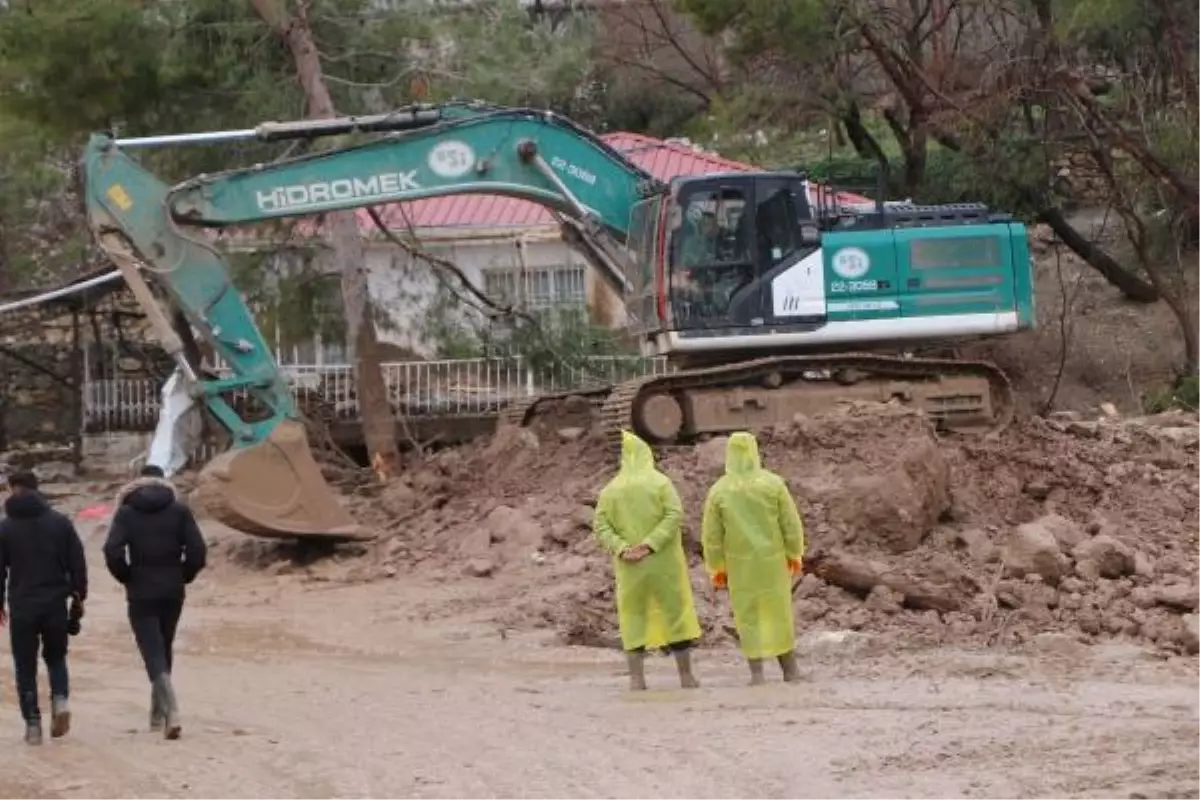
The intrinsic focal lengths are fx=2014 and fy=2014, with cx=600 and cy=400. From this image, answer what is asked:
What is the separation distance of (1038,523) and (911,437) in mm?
1571

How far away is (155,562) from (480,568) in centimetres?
713

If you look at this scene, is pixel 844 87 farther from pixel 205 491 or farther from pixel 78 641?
pixel 78 641

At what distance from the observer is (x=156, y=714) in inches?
458

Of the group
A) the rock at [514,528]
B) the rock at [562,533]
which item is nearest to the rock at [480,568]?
the rock at [514,528]

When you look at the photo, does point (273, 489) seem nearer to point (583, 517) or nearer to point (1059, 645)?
point (583, 517)

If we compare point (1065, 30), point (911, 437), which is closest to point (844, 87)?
point (1065, 30)

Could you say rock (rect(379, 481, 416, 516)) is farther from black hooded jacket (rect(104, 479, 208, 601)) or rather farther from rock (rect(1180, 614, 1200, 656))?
black hooded jacket (rect(104, 479, 208, 601))

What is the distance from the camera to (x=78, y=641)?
16.5 metres

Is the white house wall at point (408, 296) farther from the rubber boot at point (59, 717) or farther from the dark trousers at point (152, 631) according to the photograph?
the rubber boot at point (59, 717)

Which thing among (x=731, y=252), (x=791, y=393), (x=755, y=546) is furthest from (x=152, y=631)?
(x=791, y=393)

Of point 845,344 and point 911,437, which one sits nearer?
point 911,437

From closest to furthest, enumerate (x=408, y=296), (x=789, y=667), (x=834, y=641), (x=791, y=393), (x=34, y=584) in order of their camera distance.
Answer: (x=34, y=584) → (x=789, y=667) → (x=834, y=641) → (x=791, y=393) → (x=408, y=296)

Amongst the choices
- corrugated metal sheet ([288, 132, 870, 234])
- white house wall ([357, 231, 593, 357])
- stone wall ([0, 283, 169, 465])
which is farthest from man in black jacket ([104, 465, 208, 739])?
corrugated metal sheet ([288, 132, 870, 234])

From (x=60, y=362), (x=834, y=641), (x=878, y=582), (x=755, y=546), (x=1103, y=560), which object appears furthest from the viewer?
(x=60, y=362)
